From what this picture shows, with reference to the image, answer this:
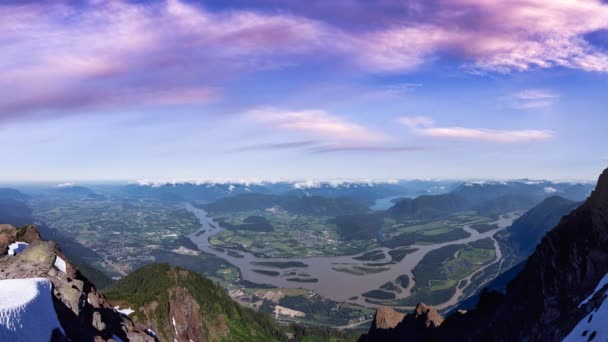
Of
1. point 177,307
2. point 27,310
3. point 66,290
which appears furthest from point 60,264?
point 177,307

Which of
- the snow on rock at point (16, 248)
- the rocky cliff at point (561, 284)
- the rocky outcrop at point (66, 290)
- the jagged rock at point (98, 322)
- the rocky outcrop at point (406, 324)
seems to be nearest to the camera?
the rocky cliff at point (561, 284)

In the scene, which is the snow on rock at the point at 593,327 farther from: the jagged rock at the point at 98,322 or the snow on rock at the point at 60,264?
the snow on rock at the point at 60,264

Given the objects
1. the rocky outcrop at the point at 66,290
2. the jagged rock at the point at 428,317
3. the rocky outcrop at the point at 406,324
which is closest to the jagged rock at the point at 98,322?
the rocky outcrop at the point at 66,290

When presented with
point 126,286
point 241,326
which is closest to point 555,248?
point 241,326

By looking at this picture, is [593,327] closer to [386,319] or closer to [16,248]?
[16,248]

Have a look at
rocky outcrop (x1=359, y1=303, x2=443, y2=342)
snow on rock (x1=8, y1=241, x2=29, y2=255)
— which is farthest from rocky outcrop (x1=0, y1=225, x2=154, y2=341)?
rocky outcrop (x1=359, y1=303, x2=443, y2=342)

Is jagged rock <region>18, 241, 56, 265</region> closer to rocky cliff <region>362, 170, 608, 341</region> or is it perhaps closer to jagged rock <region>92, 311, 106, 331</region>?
jagged rock <region>92, 311, 106, 331</region>

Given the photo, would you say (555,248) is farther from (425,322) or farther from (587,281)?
(425,322)
